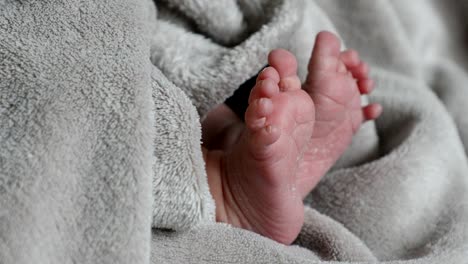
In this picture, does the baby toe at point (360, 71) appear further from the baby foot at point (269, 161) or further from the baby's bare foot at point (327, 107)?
the baby foot at point (269, 161)

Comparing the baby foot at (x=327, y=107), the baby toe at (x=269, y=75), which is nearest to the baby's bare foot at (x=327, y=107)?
the baby foot at (x=327, y=107)

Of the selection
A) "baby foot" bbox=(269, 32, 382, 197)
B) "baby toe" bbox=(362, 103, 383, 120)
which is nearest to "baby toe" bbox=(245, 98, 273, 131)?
"baby foot" bbox=(269, 32, 382, 197)

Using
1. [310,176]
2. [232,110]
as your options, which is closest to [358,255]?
[310,176]

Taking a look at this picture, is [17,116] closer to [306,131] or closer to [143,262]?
[143,262]

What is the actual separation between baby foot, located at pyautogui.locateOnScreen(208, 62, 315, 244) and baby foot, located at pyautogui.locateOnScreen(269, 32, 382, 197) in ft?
0.22

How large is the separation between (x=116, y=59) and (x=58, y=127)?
97 millimetres

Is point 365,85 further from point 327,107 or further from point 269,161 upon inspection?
point 269,161

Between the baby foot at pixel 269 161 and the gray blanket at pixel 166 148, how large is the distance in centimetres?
4

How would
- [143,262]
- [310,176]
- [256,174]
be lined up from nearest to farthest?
[143,262], [256,174], [310,176]

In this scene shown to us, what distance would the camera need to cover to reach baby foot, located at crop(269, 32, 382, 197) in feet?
2.51

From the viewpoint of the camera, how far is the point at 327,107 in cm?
76

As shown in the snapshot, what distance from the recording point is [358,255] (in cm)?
70

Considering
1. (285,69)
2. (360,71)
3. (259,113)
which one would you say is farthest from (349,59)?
(259,113)

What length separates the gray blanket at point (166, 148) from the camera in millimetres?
522
